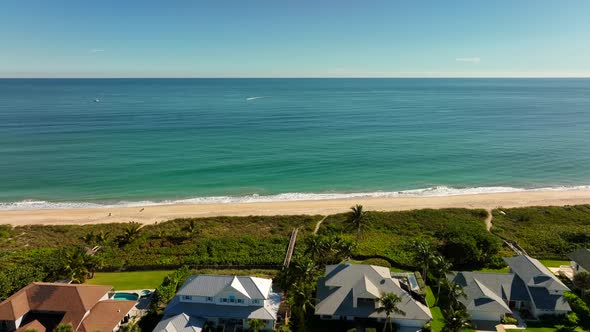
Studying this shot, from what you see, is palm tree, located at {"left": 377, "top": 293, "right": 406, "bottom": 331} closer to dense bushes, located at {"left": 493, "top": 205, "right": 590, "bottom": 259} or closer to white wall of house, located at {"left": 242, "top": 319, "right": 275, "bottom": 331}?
white wall of house, located at {"left": 242, "top": 319, "right": 275, "bottom": 331}

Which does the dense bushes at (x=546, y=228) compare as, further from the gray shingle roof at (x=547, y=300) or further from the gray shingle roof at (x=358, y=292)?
the gray shingle roof at (x=358, y=292)

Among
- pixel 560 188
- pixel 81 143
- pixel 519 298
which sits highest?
pixel 81 143

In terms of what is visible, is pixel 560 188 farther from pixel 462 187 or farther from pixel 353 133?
pixel 353 133

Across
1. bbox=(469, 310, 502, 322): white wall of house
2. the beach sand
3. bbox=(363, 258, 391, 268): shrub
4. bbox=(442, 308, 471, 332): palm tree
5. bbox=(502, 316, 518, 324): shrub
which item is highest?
the beach sand

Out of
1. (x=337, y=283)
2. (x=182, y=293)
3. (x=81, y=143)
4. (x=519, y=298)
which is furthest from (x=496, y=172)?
(x=81, y=143)

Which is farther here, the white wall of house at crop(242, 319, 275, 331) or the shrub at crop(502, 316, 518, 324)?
the shrub at crop(502, 316, 518, 324)

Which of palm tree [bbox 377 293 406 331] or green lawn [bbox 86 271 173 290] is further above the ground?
palm tree [bbox 377 293 406 331]

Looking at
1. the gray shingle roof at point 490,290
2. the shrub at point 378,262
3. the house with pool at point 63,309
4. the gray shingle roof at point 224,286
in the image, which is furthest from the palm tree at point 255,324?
the gray shingle roof at point 490,290

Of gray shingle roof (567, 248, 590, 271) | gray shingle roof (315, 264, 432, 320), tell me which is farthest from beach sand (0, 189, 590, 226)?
gray shingle roof (315, 264, 432, 320)
